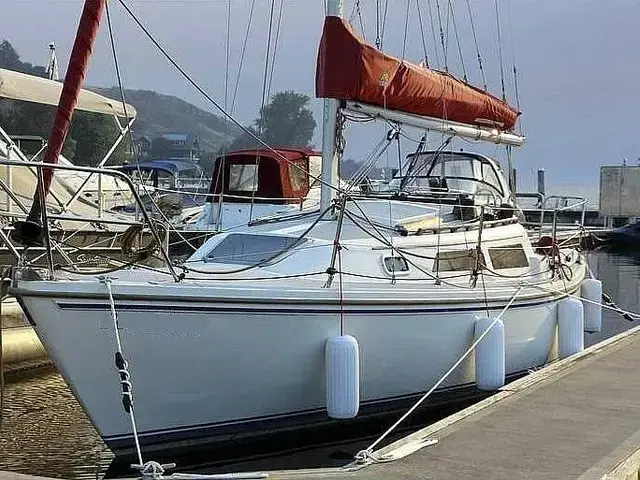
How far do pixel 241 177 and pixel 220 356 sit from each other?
10.7 m

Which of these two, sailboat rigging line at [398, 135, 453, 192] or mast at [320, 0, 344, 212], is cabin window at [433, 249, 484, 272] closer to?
mast at [320, 0, 344, 212]

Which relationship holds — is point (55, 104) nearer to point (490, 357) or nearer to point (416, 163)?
point (416, 163)

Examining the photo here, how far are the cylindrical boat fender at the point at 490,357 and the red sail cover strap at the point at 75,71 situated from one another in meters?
4.65

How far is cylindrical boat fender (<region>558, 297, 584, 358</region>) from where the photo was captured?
1089 centimetres

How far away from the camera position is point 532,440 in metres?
6.54

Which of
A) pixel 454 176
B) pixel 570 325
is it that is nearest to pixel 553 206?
pixel 454 176

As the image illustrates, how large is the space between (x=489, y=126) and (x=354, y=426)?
522 cm

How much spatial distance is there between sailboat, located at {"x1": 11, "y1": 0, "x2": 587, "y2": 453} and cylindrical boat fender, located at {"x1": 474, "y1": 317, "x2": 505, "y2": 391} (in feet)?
0.49

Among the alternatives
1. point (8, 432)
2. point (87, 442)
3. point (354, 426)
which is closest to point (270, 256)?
point (354, 426)

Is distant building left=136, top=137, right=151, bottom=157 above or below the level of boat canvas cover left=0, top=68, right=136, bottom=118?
above

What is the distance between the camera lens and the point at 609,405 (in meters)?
7.68

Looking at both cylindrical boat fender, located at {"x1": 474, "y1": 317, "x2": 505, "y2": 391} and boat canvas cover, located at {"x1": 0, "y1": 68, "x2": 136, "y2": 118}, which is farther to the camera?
boat canvas cover, located at {"x1": 0, "y1": 68, "x2": 136, "y2": 118}

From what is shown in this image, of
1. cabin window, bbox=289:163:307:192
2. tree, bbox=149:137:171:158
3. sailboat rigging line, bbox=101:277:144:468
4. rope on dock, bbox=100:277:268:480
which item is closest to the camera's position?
rope on dock, bbox=100:277:268:480

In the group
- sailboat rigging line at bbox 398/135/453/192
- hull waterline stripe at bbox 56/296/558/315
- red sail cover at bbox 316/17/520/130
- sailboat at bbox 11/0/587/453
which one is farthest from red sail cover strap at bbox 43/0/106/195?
sailboat rigging line at bbox 398/135/453/192
